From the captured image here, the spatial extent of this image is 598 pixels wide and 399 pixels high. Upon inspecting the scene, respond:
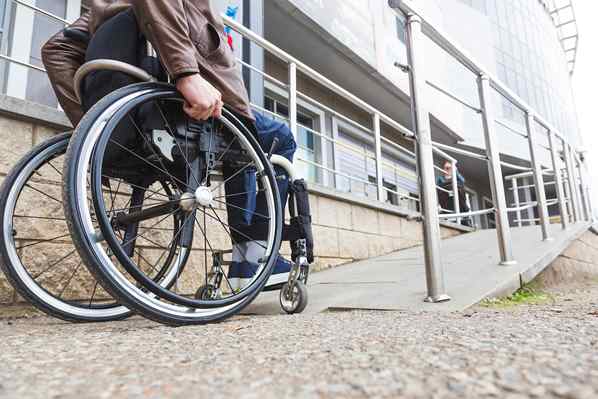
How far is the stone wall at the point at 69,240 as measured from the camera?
1.28 metres

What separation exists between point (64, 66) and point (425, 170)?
3.82 feet

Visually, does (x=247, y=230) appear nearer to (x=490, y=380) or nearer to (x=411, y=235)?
(x=490, y=380)

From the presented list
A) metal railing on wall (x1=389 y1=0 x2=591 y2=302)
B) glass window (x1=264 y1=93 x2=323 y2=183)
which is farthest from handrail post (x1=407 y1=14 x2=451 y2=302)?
glass window (x1=264 y1=93 x2=323 y2=183)

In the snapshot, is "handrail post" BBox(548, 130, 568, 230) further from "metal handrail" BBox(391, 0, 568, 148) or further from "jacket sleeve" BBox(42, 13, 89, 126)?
"jacket sleeve" BBox(42, 13, 89, 126)

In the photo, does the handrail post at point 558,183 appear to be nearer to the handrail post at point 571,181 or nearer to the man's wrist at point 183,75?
the handrail post at point 571,181

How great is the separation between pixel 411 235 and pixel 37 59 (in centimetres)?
305

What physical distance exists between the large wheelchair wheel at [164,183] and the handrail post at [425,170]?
50cm

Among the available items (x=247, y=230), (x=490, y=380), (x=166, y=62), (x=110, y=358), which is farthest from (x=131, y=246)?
(x=490, y=380)

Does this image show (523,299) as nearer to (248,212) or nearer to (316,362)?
(248,212)

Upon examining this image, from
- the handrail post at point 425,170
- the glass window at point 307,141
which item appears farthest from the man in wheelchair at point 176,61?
the glass window at point 307,141

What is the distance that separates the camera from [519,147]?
9.48m

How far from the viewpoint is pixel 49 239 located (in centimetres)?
129

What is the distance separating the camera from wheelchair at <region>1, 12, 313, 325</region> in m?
0.75

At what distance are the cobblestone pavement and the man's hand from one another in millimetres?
499
